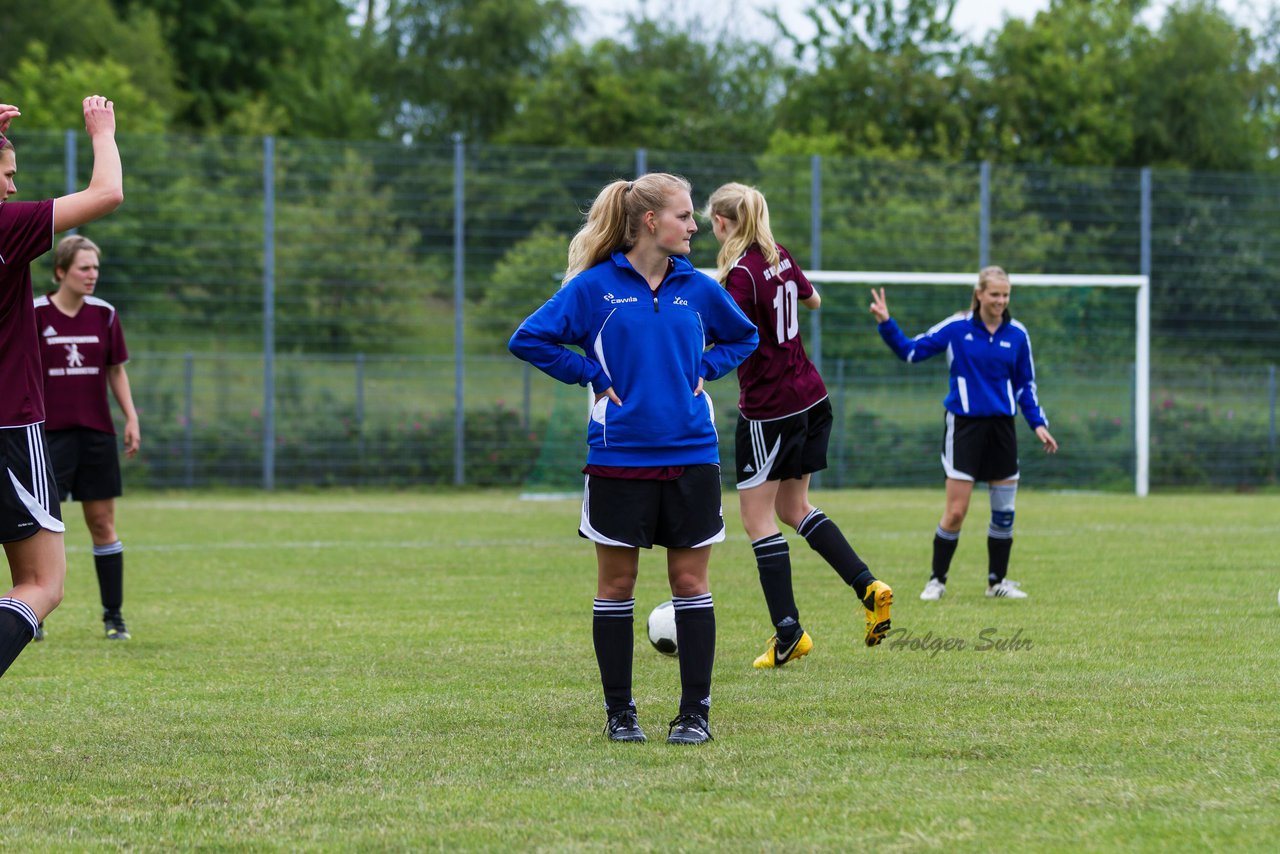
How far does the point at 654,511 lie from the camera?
5039 millimetres

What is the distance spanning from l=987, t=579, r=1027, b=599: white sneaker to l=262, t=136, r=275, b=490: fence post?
45.2 feet

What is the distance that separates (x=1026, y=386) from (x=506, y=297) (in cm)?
1314

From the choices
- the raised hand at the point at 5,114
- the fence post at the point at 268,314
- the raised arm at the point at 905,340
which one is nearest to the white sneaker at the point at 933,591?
the raised arm at the point at 905,340

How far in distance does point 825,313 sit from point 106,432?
14365mm

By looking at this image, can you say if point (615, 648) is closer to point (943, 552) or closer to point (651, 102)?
point (943, 552)

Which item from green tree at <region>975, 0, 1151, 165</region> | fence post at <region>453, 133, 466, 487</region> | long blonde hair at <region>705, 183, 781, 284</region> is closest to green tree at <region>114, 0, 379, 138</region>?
green tree at <region>975, 0, 1151, 165</region>

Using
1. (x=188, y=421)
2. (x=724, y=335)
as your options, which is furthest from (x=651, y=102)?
(x=724, y=335)

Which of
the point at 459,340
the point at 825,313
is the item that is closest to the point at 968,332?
the point at 825,313

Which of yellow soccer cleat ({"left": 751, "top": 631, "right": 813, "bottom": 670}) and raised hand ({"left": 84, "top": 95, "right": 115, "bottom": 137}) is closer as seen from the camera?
raised hand ({"left": 84, "top": 95, "right": 115, "bottom": 137})

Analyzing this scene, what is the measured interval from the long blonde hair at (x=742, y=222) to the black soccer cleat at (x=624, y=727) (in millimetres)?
2326

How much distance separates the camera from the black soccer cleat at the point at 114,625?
7.82m

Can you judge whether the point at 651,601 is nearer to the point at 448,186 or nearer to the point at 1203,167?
the point at 448,186

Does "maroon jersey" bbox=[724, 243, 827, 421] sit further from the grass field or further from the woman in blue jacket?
the woman in blue jacket

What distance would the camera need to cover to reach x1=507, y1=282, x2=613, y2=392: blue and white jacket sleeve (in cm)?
501
